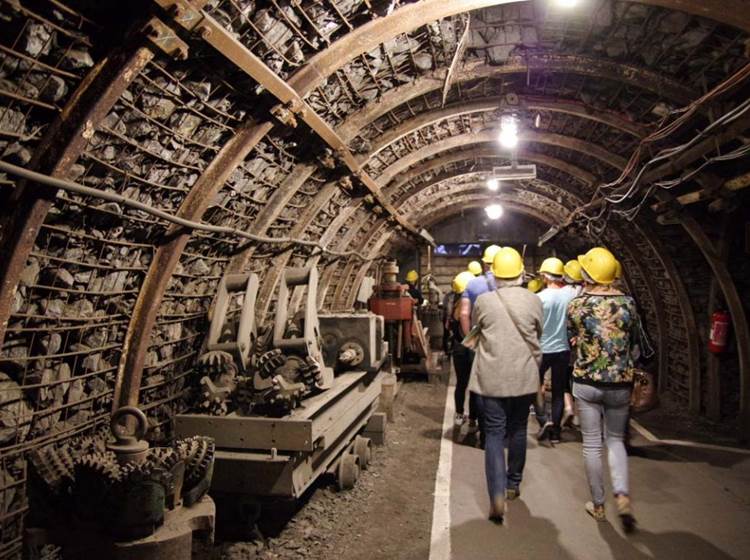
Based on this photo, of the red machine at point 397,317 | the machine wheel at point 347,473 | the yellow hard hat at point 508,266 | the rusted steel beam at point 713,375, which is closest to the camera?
the yellow hard hat at point 508,266

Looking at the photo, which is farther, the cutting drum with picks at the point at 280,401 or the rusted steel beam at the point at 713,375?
the rusted steel beam at the point at 713,375

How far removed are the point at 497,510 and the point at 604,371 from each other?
4.93 feet

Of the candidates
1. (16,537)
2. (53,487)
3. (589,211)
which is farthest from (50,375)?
(589,211)

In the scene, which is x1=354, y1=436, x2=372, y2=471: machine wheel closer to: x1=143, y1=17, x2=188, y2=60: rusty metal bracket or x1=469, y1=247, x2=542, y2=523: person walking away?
x1=469, y1=247, x2=542, y2=523: person walking away

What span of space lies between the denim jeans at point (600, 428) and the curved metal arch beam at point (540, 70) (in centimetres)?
393

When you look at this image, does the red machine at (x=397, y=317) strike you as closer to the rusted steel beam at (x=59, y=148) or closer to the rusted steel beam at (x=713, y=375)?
the rusted steel beam at (x=713, y=375)

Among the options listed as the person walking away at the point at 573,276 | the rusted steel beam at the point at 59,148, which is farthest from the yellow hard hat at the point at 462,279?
the rusted steel beam at the point at 59,148

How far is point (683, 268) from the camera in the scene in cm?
886

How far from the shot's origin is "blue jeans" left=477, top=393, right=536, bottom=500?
4.03m

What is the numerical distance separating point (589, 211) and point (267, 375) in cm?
910

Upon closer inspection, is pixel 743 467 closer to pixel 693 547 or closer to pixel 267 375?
pixel 693 547

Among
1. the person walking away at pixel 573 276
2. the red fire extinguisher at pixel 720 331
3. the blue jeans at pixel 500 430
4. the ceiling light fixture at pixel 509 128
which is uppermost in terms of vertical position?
the ceiling light fixture at pixel 509 128

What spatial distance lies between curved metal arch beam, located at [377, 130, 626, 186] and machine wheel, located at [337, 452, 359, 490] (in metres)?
5.59

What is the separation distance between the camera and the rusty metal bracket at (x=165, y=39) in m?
3.12
